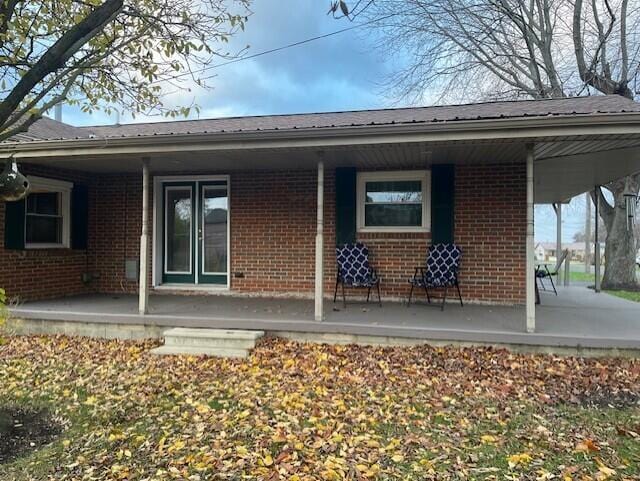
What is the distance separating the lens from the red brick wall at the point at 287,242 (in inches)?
268

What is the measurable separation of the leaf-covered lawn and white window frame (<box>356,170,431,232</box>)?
2.60m

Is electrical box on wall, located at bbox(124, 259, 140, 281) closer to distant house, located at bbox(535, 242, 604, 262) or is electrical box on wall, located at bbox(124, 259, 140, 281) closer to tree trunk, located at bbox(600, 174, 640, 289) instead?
tree trunk, located at bbox(600, 174, 640, 289)

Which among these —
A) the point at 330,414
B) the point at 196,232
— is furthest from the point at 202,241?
the point at 330,414

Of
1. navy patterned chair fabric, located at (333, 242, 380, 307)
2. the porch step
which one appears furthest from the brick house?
the porch step

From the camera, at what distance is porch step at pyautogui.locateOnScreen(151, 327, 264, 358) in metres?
5.18

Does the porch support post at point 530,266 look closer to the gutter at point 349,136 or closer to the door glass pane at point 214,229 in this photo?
the gutter at point 349,136

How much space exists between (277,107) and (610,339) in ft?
57.4

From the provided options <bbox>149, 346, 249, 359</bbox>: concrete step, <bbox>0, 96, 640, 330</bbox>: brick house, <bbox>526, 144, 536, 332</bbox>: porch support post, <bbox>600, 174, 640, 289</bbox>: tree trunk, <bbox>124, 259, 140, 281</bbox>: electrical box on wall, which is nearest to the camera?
<bbox>526, 144, 536, 332</bbox>: porch support post

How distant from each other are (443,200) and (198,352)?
4.19 m

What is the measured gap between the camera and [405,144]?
5.07 m

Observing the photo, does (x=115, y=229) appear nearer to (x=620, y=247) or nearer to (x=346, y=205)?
(x=346, y=205)

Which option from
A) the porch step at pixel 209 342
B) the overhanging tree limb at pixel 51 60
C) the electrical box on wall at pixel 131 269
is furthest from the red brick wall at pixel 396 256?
the overhanging tree limb at pixel 51 60

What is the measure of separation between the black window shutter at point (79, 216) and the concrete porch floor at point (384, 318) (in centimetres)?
109

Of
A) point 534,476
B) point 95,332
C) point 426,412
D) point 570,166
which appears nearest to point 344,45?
point 570,166
